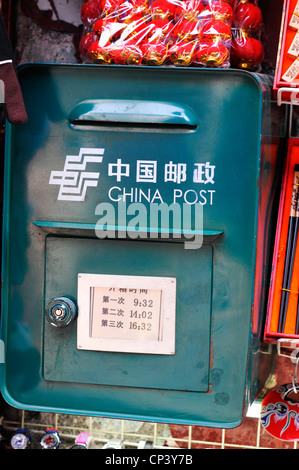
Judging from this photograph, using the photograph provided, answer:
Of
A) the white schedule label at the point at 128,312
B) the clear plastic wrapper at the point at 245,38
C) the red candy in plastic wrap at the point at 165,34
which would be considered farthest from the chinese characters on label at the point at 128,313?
the clear plastic wrapper at the point at 245,38

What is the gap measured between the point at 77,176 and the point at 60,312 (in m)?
0.39

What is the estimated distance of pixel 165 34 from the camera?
1428mm

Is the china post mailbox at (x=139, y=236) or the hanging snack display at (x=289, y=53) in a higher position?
the hanging snack display at (x=289, y=53)

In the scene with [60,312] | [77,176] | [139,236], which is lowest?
[60,312]

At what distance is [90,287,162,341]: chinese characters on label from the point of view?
4.60 ft

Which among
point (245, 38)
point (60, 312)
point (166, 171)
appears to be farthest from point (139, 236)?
point (245, 38)

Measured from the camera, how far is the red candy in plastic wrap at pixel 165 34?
1396mm

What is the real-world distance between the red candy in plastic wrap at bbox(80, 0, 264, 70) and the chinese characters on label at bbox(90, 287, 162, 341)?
25.9 inches

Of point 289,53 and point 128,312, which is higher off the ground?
point 289,53

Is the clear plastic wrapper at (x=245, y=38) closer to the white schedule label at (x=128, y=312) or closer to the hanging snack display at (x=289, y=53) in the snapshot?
the hanging snack display at (x=289, y=53)

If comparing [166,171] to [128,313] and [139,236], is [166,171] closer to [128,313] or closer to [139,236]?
[139,236]

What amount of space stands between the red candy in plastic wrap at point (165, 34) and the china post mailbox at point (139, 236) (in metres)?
0.07
